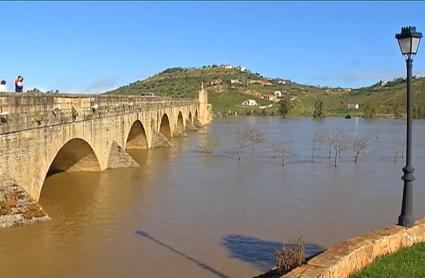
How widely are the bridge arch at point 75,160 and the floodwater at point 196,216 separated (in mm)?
613

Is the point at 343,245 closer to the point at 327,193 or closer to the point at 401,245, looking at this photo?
the point at 401,245

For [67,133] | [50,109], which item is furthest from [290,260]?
[67,133]

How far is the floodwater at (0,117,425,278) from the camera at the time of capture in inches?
402

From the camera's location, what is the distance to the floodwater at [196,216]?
10.2 m

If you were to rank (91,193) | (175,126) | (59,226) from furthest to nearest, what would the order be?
(175,126), (91,193), (59,226)

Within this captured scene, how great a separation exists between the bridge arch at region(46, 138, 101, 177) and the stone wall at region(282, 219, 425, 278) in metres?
14.1

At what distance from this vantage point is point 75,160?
2069 centimetres

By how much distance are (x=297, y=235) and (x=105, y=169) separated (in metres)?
→ 11.5

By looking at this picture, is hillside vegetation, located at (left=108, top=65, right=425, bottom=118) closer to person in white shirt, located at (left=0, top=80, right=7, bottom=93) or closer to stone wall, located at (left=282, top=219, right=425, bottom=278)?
person in white shirt, located at (left=0, top=80, right=7, bottom=93)

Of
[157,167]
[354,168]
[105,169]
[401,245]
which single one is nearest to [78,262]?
[401,245]

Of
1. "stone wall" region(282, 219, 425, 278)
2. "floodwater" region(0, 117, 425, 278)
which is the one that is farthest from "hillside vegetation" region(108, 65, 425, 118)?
"stone wall" region(282, 219, 425, 278)

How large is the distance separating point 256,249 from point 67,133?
819cm

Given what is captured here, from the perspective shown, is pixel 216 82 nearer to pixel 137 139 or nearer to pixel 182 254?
pixel 137 139

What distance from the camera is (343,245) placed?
22.1ft
